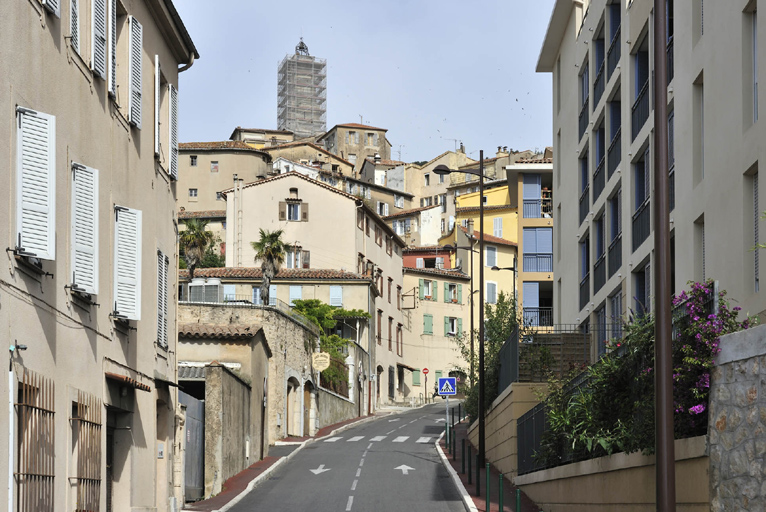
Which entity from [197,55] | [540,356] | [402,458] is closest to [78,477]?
[197,55]

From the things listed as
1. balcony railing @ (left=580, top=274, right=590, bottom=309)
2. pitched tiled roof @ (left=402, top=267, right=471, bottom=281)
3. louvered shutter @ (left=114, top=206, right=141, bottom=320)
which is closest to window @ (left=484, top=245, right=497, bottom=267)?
pitched tiled roof @ (left=402, top=267, right=471, bottom=281)

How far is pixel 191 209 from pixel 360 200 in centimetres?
3207

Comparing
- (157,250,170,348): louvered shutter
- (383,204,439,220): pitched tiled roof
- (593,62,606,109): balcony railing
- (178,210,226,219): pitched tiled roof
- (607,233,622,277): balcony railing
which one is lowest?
(157,250,170,348): louvered shutter

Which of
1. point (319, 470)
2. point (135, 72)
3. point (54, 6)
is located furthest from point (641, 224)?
point (54, 6)

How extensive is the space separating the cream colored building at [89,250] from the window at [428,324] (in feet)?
214

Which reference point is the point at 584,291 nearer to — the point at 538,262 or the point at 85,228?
the point at 538,262

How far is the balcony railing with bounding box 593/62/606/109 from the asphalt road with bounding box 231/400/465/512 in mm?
12015

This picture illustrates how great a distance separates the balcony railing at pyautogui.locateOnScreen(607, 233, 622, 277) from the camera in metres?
29.1

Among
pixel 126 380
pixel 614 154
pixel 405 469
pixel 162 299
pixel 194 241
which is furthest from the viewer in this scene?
pixel 194 241

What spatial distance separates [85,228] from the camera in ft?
45.8

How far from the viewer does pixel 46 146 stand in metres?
11.9

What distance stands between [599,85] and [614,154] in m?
3.56

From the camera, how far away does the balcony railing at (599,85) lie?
1264 inches

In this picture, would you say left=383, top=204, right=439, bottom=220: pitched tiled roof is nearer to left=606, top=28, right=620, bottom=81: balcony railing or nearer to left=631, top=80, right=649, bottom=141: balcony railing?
left=606, top=28, right=620, bottom=81: balcony railing
